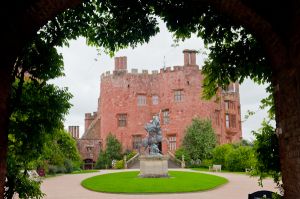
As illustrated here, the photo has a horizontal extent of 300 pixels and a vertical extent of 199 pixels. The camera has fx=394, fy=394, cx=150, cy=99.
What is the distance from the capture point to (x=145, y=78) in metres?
47.7

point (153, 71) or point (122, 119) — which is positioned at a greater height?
point (153, 71)

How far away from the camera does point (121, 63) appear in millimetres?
48375

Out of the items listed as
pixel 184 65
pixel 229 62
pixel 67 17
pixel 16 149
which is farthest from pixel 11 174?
pixel 184 65

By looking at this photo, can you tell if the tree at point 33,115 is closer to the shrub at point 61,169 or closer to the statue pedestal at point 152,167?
the statue pedestal at point 152,167

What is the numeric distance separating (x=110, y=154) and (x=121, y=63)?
38.9ft

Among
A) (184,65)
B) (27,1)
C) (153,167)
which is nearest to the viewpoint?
(27,1)

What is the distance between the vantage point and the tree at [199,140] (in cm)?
3900

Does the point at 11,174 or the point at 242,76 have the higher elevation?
the point at 242,76

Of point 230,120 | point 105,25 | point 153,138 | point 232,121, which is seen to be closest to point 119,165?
point 153,138

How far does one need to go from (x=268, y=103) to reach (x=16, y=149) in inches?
205

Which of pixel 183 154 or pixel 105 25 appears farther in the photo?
pixel 183 154

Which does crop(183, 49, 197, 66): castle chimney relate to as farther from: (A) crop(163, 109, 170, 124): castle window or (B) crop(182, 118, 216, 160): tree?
(B) crop(182, 118, 216, 160): tree

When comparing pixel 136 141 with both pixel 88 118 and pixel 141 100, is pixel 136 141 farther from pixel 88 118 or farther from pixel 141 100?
pixel 88 118

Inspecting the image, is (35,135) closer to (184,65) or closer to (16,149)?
(16,149)
